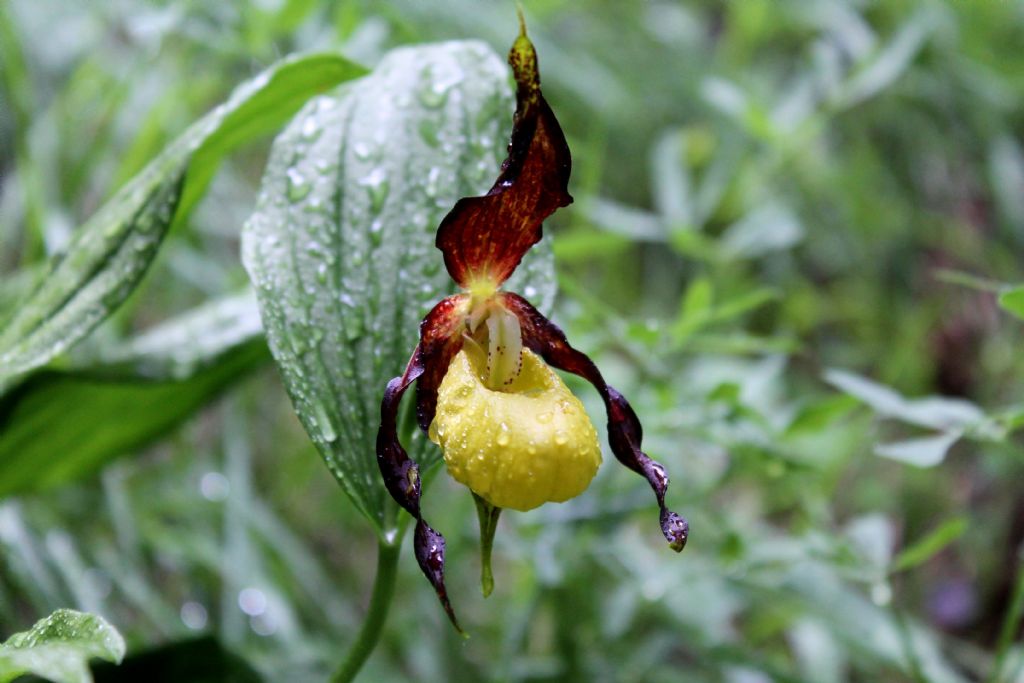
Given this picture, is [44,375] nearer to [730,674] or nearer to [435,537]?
[435,537]

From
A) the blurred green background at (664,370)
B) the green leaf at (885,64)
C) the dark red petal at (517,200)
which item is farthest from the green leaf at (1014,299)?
the green leaf at (885,64)

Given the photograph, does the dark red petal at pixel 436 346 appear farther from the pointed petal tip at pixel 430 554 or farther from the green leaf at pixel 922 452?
the green leaf at pixel 922 452

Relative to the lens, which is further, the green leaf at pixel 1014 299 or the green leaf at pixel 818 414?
the green leaf at pixel 818 414

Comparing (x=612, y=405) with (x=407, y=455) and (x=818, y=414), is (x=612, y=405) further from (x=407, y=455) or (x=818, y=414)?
(x=818, y=414)

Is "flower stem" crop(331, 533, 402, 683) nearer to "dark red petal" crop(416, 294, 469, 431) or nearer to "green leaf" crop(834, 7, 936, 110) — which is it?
"dark red petal" crop(416, 294, 469, 431)

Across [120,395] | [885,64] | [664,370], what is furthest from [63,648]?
[885,64]

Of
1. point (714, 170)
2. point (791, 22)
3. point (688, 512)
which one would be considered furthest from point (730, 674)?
point (791, 22)
